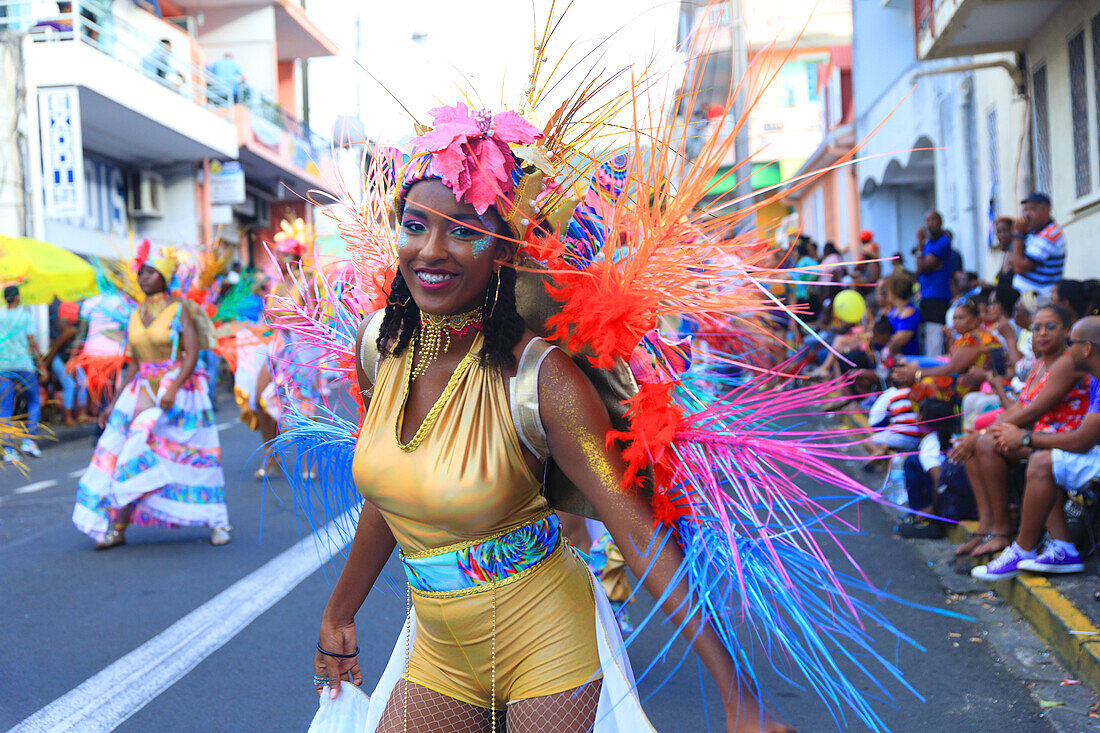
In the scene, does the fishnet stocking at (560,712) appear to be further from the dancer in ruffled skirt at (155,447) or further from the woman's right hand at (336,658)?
the dancer in ruffled skirt at (155,447)

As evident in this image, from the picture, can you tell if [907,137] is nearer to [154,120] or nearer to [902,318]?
[902,318]

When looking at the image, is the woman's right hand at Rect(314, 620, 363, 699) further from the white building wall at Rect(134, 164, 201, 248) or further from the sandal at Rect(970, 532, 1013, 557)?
the white building wall at Rect(134, 164, 201, 248)

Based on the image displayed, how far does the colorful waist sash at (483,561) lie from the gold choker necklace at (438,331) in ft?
1.29

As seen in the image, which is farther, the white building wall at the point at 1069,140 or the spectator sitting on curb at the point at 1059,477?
the white building wall at the point at 1069,140

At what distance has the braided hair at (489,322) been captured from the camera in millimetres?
2129

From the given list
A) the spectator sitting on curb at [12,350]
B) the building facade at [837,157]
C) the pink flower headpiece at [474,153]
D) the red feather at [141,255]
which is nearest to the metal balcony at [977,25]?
the red feather at [141,255]

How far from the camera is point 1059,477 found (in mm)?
5129

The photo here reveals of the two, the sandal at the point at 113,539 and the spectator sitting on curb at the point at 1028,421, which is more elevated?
the spectator sitting on curb at the point at 1028,421

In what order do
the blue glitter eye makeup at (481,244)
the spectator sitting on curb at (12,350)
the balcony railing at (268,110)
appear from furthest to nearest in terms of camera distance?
the balcony railing at (268,110) → the spectator sitting on curb at (12,350) → the blue glitter eye makeup at (481,244)

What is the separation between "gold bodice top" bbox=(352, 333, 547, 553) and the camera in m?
2.04

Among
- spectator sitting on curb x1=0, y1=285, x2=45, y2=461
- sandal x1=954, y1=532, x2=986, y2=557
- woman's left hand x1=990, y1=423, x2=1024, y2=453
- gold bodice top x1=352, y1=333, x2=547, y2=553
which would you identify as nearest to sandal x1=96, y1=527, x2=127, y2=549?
spectator sitting on curb x1=0, y1=285, x2=45, y2=461

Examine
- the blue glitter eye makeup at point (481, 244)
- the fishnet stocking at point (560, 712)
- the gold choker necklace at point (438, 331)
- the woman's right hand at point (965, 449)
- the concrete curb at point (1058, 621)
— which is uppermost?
the blue glitter eye makeup at point (481, 244)

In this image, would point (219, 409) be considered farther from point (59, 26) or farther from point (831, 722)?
point (831, 722)

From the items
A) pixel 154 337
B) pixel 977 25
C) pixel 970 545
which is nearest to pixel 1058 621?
pixel 970 545
